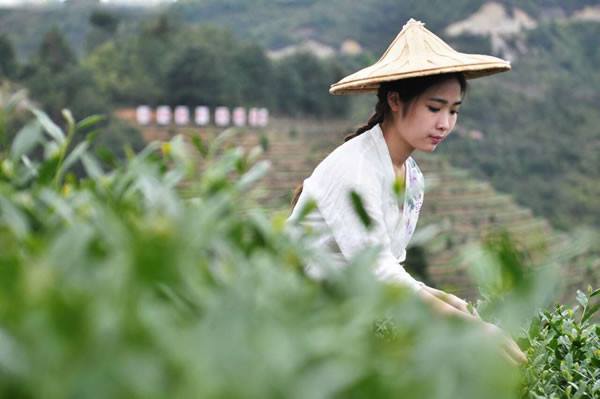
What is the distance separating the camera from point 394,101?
6.01ft

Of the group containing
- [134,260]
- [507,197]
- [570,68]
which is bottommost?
[507,197]

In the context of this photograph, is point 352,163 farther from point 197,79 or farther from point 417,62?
point 197,79

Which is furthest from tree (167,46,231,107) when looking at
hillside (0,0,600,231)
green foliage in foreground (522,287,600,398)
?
green foliage in foreground (522,287,600,398)

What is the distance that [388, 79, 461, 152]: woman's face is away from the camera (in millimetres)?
1771

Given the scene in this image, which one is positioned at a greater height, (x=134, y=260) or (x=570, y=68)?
(x=134, y=260)

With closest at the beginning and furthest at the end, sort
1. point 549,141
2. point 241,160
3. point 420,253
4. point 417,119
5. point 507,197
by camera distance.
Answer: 1. point 241,160
2. point 417,119
3. point 420,253
4. point 507,197
5. point 549,141

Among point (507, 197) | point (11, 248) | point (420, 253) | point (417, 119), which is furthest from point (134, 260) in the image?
point (507, 197)

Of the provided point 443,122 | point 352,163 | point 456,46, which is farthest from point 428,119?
point 456,46

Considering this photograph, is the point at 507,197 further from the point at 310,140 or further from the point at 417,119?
the point at 417,119

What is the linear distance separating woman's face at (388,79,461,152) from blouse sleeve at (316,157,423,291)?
0.19 meters

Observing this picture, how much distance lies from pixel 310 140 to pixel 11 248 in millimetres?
34712

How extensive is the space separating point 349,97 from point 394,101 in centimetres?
3701

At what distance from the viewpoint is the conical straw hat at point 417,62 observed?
5.79 ft

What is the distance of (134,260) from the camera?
1.70ft
